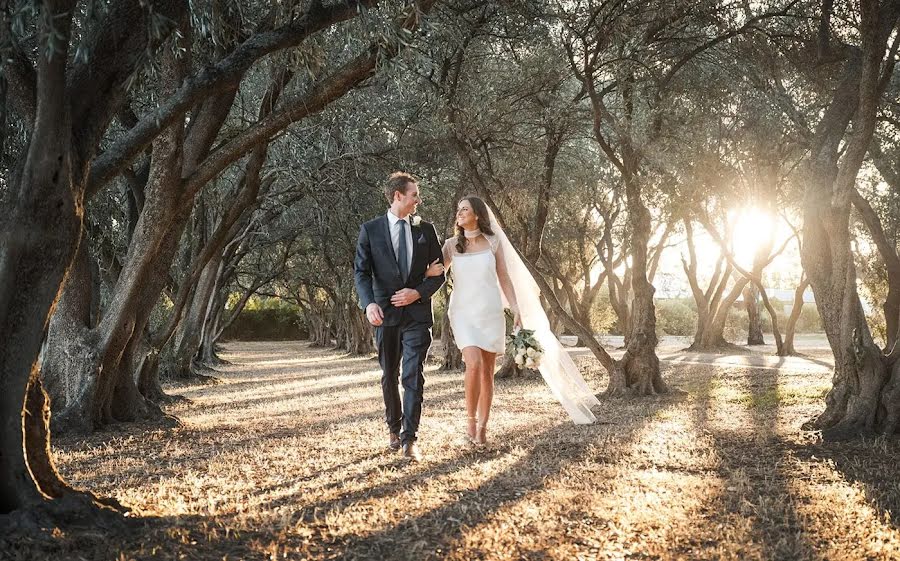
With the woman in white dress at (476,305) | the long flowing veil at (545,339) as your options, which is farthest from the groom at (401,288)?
the long flowing veil at (545,339)

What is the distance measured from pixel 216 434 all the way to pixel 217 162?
136 inches

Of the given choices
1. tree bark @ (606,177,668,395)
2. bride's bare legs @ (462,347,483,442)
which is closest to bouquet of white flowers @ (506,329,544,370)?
bride's bare legs @ (462,347,483,442)

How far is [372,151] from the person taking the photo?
49.1 ft

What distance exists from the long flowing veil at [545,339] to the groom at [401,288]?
105 cm

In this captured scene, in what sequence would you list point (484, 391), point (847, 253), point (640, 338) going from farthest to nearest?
point (640, 338)
point (847, 253)
point (484, 391)

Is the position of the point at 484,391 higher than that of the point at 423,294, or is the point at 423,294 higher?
the point at 423,294

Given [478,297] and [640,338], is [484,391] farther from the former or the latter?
[640,338]

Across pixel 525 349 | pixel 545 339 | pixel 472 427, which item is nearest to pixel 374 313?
pixel 472 427

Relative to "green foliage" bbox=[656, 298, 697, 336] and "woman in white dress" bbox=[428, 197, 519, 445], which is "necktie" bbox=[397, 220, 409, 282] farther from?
"green foliage" bbox=[656, 298, 697, 336]

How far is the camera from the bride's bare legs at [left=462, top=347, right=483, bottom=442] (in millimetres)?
7040

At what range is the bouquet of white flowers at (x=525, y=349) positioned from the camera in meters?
7.38

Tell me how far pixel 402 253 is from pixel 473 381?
1.37 m

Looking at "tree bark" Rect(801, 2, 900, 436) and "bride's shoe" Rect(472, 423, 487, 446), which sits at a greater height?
"tree bark" Rect(801, 2, 900, 436)

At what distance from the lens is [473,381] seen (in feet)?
23.3
